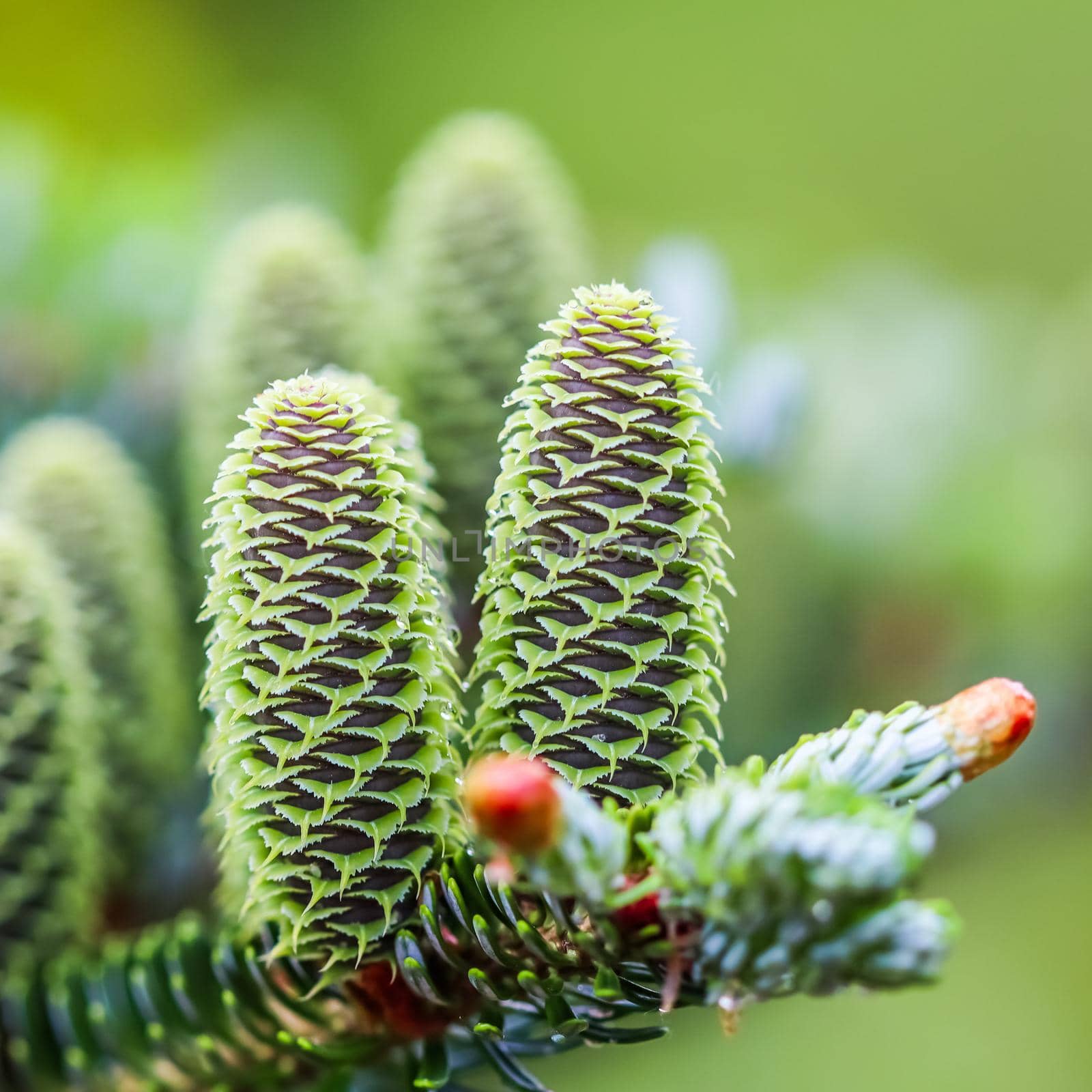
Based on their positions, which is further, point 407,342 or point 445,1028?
point 407,342

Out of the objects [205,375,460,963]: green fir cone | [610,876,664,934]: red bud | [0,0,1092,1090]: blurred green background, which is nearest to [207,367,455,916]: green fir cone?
[205,375,460,963]: green fir cone

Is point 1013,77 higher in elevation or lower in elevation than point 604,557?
higher

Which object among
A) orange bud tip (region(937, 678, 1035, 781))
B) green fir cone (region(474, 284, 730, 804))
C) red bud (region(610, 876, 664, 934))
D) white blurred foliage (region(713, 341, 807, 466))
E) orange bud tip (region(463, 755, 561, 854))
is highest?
white blurred foliage (region(713, 341, 807, 466))

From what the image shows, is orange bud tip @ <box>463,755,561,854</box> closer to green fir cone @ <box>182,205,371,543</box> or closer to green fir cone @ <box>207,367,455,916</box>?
green fir cone @ <box>207,367,455,916</box>

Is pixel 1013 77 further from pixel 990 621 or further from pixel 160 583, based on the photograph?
pixel 160 583

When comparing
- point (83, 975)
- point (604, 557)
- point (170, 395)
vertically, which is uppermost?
point (170, 395)

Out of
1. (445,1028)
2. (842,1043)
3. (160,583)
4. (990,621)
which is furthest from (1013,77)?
(445,1028)

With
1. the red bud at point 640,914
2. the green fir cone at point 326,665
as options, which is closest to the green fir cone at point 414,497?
the green fir cone at point 326,665

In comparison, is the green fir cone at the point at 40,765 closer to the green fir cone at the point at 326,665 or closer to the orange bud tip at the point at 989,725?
the green fir cone at the point at 326,665
